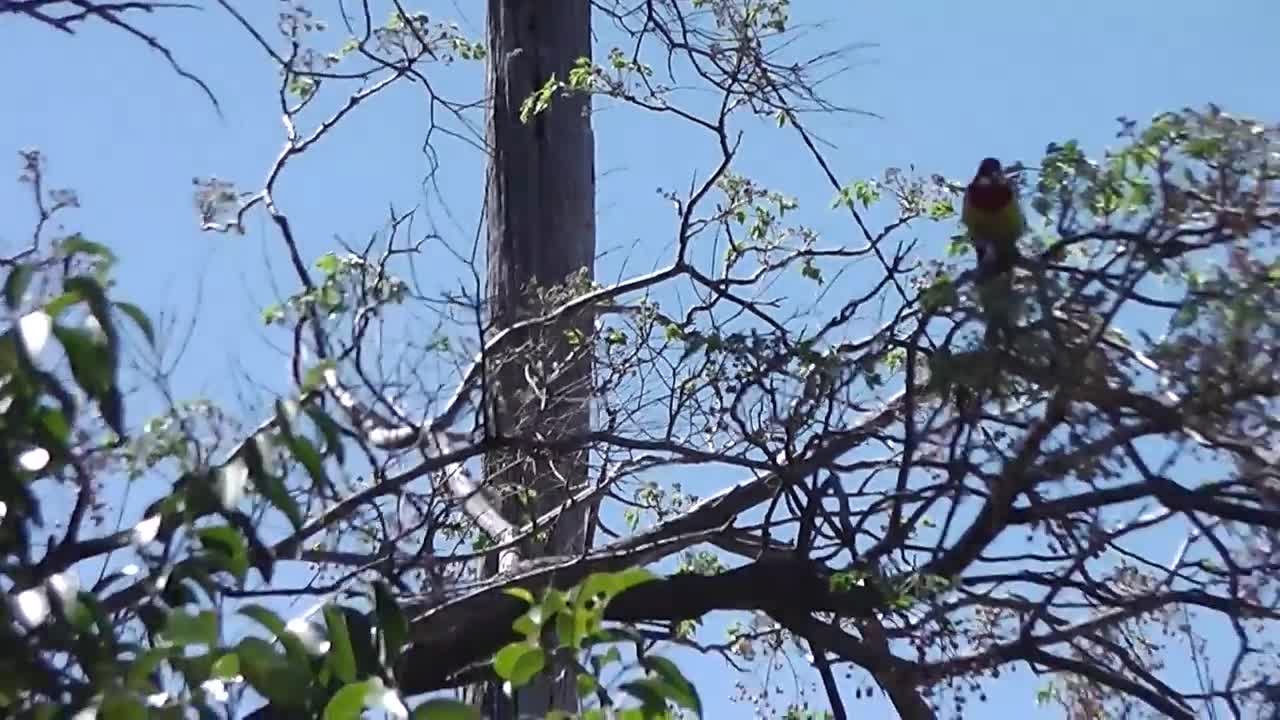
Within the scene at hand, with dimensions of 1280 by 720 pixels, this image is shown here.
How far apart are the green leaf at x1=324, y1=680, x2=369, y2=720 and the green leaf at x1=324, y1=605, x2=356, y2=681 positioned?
0.38ft

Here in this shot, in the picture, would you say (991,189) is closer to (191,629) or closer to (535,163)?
(191,629)

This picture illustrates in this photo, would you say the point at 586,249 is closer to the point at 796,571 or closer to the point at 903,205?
the point at 903,205

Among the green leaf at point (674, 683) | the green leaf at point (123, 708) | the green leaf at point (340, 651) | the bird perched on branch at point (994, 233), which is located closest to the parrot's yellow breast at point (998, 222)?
the bird perched on branch at point (994, 233)

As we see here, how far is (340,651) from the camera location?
1.83m

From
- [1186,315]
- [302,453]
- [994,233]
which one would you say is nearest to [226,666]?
[302,453]

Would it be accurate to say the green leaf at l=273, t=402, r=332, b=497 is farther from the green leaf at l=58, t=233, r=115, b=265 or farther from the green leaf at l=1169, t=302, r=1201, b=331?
the green leaf at l=1169, t=302, r=1201, b=331

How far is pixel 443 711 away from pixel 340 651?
18 cm

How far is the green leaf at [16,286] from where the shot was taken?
1842 millimetres

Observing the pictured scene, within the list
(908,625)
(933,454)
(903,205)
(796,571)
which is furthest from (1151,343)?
(903,205)

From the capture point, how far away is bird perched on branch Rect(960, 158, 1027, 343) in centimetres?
318

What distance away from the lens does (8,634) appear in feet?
5.74

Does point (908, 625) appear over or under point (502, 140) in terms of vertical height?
under

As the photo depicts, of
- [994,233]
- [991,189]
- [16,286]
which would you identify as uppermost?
[991,189]

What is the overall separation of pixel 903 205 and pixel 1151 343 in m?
1.69
